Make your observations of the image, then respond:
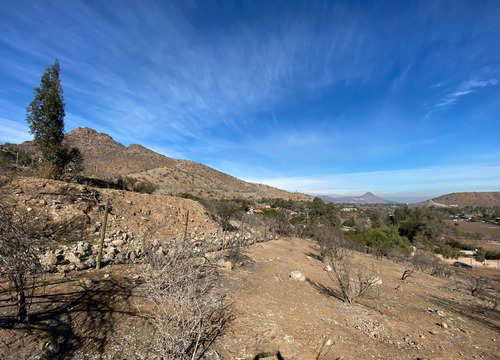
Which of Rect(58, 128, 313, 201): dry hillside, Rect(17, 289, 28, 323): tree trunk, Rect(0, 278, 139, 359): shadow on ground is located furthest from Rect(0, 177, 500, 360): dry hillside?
Rect(58, 128, 313, 201): dry hillside

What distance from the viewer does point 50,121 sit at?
1623cm

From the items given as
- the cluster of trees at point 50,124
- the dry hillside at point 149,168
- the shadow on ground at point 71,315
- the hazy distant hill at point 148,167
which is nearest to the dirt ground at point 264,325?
the shadow on ground at point 71,315

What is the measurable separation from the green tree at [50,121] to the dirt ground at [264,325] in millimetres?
13221

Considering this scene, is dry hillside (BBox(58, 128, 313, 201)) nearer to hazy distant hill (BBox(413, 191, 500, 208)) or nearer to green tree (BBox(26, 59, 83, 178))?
green tree (BBox(26, 59, 83, 178))

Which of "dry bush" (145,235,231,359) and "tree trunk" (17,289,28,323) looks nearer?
"dry bush" (145,235,231,359)

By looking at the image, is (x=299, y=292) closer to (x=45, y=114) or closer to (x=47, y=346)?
(x=47, y=346)

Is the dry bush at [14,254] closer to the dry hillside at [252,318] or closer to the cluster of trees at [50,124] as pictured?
the dry hillside at [252,318]

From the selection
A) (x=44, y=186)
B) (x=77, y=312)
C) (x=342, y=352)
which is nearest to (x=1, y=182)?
(x=44, y=186)

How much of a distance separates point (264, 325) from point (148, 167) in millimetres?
54115

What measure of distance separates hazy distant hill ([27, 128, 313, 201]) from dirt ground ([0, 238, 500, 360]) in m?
35.6

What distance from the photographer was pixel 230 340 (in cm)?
440

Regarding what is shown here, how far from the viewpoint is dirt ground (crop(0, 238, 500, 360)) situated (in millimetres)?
3696

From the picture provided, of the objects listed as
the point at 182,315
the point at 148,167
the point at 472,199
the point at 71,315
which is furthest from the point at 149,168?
the point at 472,199

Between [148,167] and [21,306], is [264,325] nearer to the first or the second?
[21,306]
